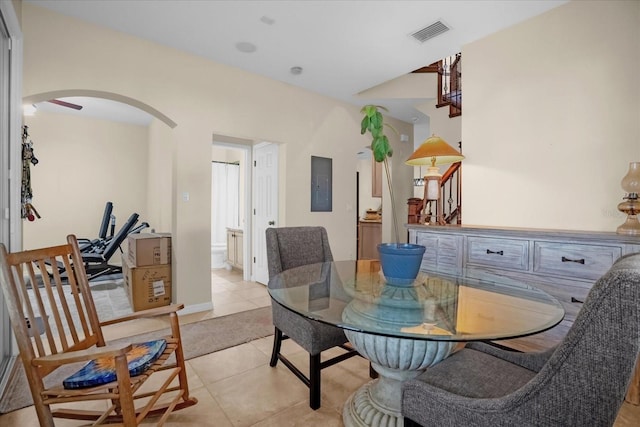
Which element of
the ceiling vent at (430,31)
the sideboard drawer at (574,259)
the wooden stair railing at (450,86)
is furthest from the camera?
the wooden stair railing at (450,86)

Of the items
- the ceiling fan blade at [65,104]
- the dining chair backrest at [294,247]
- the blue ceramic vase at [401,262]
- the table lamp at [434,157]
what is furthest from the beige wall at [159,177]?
the blue ceramic vase at [401,262]

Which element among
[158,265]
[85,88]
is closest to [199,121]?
[85,88]

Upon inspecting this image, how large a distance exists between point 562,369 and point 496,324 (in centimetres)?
44

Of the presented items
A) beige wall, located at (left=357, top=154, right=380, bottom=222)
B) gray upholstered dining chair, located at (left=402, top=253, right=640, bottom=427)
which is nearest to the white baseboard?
gray upholstered dining chair, located at (left=402, top=253, right=640, bottom=427)

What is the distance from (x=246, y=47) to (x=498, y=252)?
3043mm

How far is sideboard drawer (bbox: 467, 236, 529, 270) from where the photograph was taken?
7.18 ft

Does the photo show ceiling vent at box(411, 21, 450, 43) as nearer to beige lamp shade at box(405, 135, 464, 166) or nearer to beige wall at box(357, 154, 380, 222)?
beige lamp shade at box(405, 135, 464, 166)

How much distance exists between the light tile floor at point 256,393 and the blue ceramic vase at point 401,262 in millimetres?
821

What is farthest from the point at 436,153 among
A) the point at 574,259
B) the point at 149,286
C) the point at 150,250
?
the point at 149,286

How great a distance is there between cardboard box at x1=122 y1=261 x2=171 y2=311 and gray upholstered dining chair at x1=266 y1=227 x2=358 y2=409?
70.0 inches

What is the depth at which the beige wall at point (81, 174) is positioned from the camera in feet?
16.5

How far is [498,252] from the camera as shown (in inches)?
90.4

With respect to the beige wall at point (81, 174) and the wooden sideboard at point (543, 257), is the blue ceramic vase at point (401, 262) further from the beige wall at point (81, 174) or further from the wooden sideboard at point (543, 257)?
the beige wall at point (81, 174)

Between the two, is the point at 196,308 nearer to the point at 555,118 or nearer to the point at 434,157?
A: the point at 434,157
